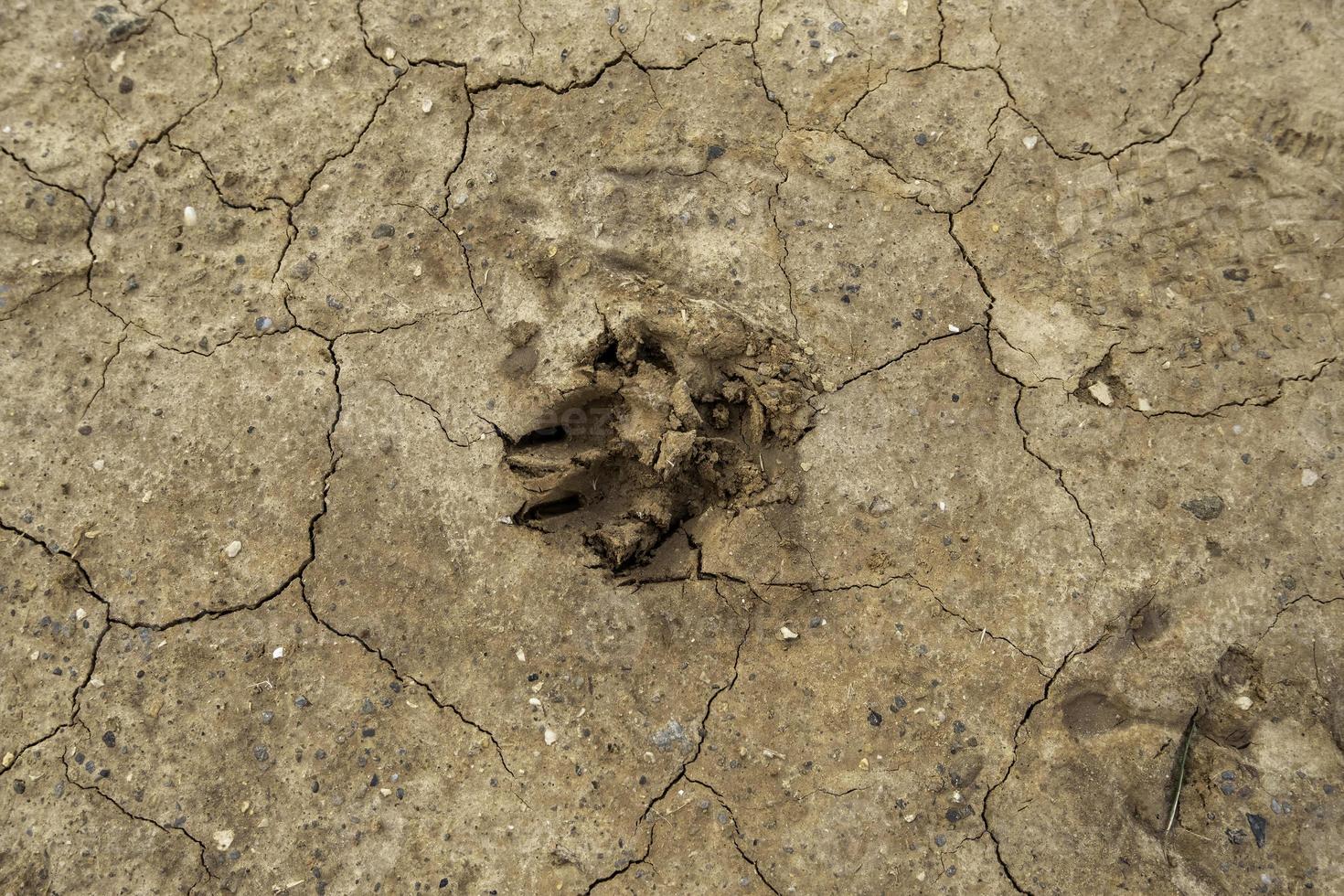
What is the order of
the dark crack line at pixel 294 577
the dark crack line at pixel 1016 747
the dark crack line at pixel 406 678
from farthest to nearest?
the dark crack line at pixel 294 577 < the dark crack line at pixel 406 678 < the dark crack line at pixel 1016 747

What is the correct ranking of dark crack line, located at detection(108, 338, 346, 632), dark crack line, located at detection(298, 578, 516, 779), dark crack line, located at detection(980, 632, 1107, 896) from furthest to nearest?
dark crack line, located at detection(108, 338, 346, 632), dark crack line, located at detection(298, 578, 516, 779), dark crack line, located at detection(980, 632, 1107, 896)

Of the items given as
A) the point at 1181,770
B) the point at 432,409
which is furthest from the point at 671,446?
the point at 1181,770

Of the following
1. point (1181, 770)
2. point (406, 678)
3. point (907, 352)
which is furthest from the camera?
point (907, 352)

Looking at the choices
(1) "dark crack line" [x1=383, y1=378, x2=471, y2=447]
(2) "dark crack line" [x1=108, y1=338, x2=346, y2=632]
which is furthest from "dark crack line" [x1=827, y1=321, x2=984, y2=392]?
(2) "dark crack line" [x1=108, y1=338, x2=346, y2=632]

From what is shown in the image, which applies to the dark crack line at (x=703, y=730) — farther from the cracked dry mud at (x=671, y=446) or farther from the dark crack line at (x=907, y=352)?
the dark crack line at (x=907, y=352)

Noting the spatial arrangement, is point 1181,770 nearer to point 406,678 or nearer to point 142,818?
point 406,678

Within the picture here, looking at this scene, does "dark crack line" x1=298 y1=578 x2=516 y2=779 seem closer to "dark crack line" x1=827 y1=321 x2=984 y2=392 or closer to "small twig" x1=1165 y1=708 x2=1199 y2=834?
"dark crack line" x1=827 y1=321 x2=984 y2=392

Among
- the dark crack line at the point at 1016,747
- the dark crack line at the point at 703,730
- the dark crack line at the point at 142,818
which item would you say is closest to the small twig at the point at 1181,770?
the dark crack line at the point at 1016,747

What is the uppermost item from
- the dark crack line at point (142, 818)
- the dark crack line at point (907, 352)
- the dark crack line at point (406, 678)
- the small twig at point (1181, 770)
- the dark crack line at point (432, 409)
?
the dark crack line at point (907, 352)

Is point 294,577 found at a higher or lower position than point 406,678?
higher
